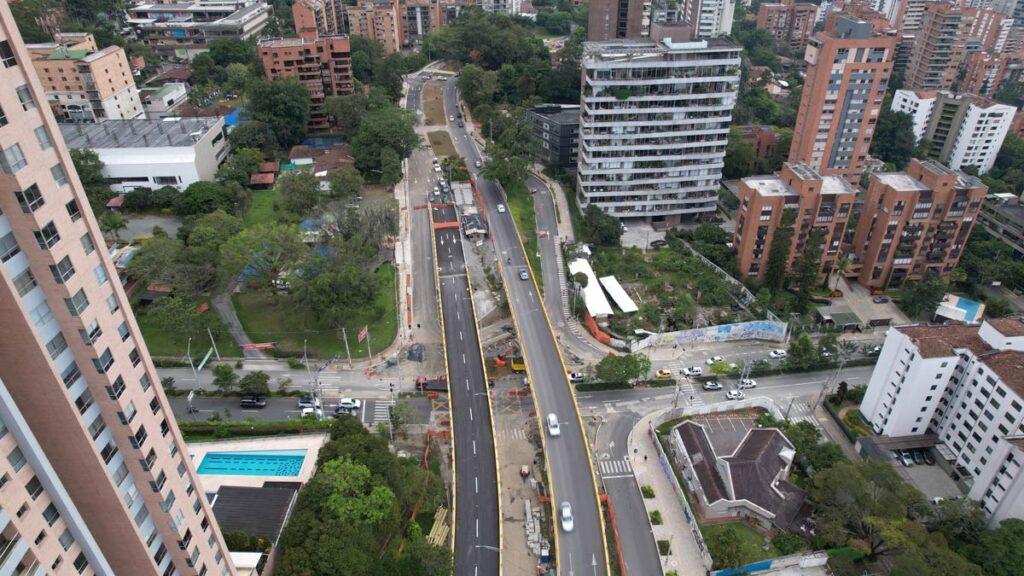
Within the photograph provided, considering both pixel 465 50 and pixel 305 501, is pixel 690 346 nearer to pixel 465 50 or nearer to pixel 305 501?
pixel 305 501

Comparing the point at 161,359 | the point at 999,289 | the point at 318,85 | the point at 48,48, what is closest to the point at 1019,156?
the point at 999,289

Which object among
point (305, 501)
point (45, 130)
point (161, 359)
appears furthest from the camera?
point (161, 359)

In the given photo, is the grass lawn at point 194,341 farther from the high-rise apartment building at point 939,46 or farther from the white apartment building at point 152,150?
the high-rise apartment building at point 939,46

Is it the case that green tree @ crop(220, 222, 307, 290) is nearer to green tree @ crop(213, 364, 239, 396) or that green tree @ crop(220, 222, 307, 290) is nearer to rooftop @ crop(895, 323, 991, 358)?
green tree @ crop(213, 364, 239, 396)

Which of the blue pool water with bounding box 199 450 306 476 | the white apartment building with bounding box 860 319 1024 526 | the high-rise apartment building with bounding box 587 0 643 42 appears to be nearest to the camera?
the white apartment building with bounding box 860 319 1024 526

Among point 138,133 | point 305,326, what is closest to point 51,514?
point 305,326

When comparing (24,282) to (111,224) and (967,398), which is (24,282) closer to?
(111,224)

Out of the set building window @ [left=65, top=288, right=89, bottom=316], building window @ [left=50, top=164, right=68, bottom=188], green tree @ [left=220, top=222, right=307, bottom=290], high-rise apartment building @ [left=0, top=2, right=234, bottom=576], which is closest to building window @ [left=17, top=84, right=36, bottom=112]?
high-rise apartment building @ [left=0, top=2, right=234, bottom=576]
